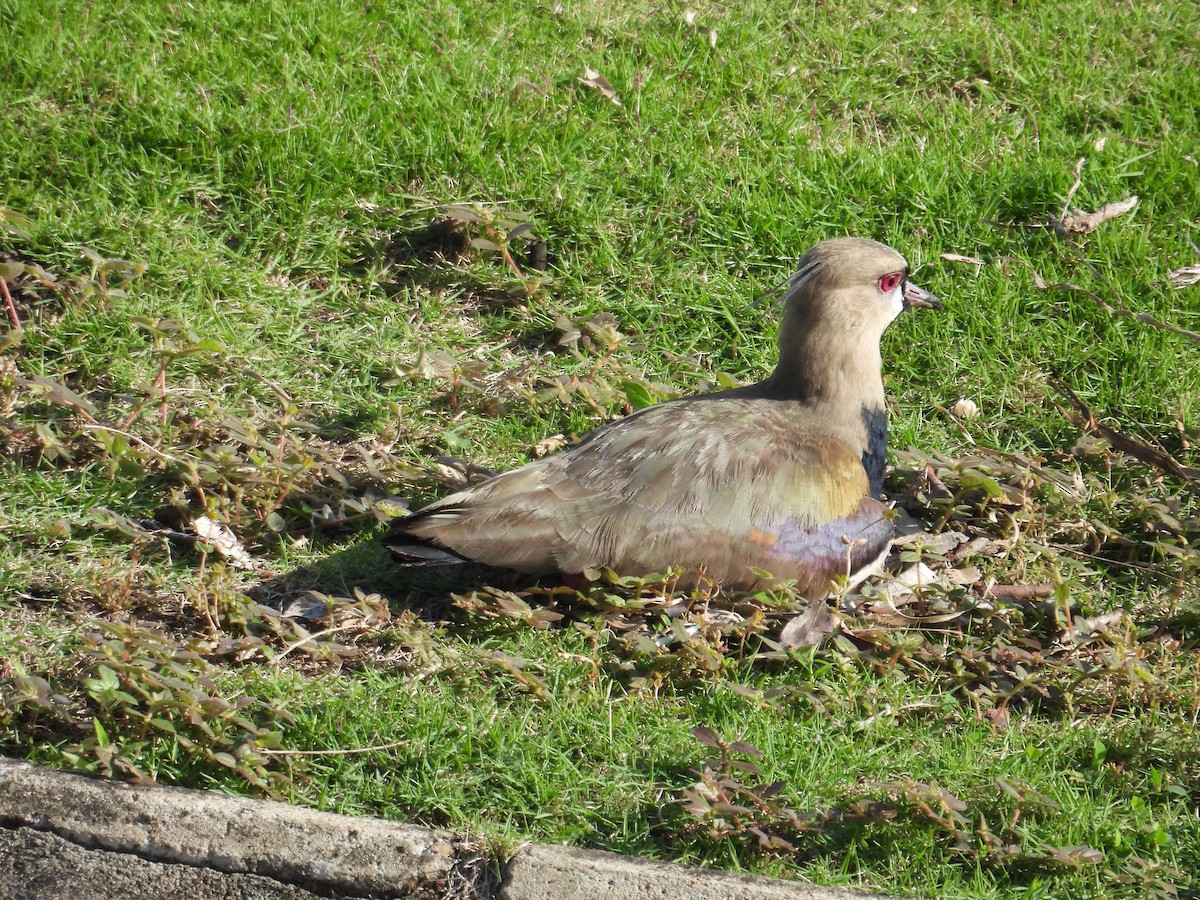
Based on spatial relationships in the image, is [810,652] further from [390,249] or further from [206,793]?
[390,249]

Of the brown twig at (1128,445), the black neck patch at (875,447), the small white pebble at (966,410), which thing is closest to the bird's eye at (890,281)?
the black neck patch at (875,447)

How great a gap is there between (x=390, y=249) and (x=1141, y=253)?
3.03m

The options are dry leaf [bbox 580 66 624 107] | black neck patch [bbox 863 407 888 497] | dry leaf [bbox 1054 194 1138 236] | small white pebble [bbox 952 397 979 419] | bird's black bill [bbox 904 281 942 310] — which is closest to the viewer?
black neck patch [bbox 863 407 888 497]

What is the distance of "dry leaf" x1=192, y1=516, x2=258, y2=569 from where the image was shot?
14.9 feet

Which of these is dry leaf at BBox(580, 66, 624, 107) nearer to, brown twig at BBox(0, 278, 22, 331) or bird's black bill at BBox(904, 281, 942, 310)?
bird's black bill at BBox(904, 281, 942, 310)

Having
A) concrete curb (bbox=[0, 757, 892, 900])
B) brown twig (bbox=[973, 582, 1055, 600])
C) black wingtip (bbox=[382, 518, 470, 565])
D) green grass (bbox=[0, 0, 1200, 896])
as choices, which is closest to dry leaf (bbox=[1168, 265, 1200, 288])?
green grass (bbox=[0, 0, 1200, 896])

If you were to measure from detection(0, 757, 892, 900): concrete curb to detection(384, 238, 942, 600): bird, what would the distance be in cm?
98

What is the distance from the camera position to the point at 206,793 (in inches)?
142

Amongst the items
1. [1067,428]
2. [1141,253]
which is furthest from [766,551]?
[1141,253]

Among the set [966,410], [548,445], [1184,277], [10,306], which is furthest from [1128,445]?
[10,306]

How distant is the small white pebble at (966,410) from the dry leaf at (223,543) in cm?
261

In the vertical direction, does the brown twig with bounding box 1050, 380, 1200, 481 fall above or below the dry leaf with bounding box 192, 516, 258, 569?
above

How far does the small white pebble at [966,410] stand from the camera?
17.6 ft

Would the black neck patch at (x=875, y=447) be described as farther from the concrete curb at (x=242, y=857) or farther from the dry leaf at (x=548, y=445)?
the concrete curb at (x=242, y=857)
